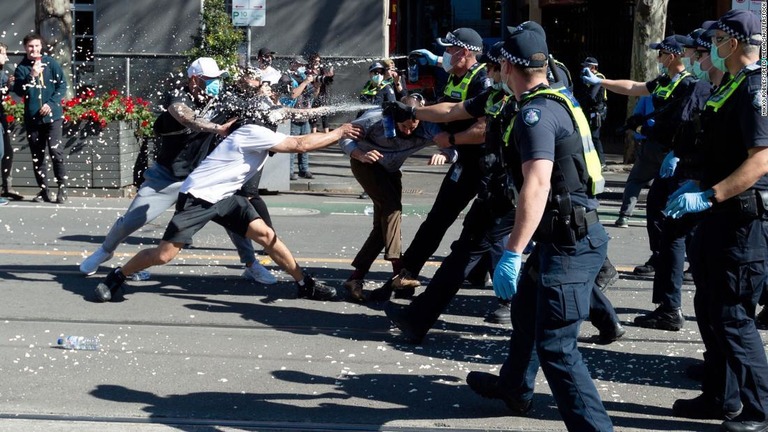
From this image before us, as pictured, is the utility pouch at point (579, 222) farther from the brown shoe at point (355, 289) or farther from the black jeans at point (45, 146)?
the black jeans at point (45, 146)

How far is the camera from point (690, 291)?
875cm

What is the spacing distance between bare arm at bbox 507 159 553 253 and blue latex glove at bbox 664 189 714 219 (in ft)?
3.03

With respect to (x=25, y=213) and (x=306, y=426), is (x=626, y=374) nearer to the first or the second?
(x=306, y=426)

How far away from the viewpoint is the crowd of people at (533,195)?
4.91m

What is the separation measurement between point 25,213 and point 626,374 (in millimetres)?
7867

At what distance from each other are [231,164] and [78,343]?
1.58 meters

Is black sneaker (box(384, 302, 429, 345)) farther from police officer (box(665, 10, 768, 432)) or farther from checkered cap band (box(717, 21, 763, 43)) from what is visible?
checkered cap band (box(717, 21, 763, 43))

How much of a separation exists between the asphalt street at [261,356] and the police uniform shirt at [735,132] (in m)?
1.23

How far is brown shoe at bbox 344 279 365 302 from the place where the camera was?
322 inches

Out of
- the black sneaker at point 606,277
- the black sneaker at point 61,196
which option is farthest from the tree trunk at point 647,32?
the black sneaker at point 606,277

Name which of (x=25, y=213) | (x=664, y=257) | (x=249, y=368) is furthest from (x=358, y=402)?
(x=25, y=213)

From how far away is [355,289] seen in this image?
8188 millimetres

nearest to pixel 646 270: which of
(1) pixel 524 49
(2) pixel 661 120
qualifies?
(2) pixel 661 120

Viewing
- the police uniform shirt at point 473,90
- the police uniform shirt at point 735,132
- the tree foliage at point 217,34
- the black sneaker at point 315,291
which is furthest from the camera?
the tree foliage at point 217,34
